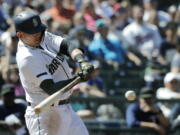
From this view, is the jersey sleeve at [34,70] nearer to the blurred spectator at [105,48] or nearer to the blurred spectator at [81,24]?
the blurred spectator at [105,48]

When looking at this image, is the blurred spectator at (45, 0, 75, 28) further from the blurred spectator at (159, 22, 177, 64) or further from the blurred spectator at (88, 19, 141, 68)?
the blurred spectator at (159, 22, 177, 64)

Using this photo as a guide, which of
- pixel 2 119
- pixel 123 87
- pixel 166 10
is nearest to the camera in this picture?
pixel 2 119

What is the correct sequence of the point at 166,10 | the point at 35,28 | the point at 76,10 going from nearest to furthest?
the point at 35,28, the point at 76,10, the point at 166,10

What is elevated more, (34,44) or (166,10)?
(34,44)

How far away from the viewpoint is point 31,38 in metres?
5.73

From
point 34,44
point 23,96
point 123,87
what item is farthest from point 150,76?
point 34,44

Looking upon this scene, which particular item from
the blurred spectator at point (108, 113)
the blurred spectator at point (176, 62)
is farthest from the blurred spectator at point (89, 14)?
the blurred spectator at point (108, 113)

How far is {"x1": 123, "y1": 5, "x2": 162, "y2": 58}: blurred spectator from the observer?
38.6ft

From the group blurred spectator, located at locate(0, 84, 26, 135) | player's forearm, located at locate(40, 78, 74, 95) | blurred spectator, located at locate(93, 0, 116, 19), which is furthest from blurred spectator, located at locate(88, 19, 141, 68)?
player's forearm, located at locate(40, 78, 74, 95)

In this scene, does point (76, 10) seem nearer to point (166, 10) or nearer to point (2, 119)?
point (166, 10)

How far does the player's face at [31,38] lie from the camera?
5.70 m

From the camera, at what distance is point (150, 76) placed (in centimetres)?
1091

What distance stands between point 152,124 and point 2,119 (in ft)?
7.27

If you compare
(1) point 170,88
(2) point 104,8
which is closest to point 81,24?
(2) point 104,8
